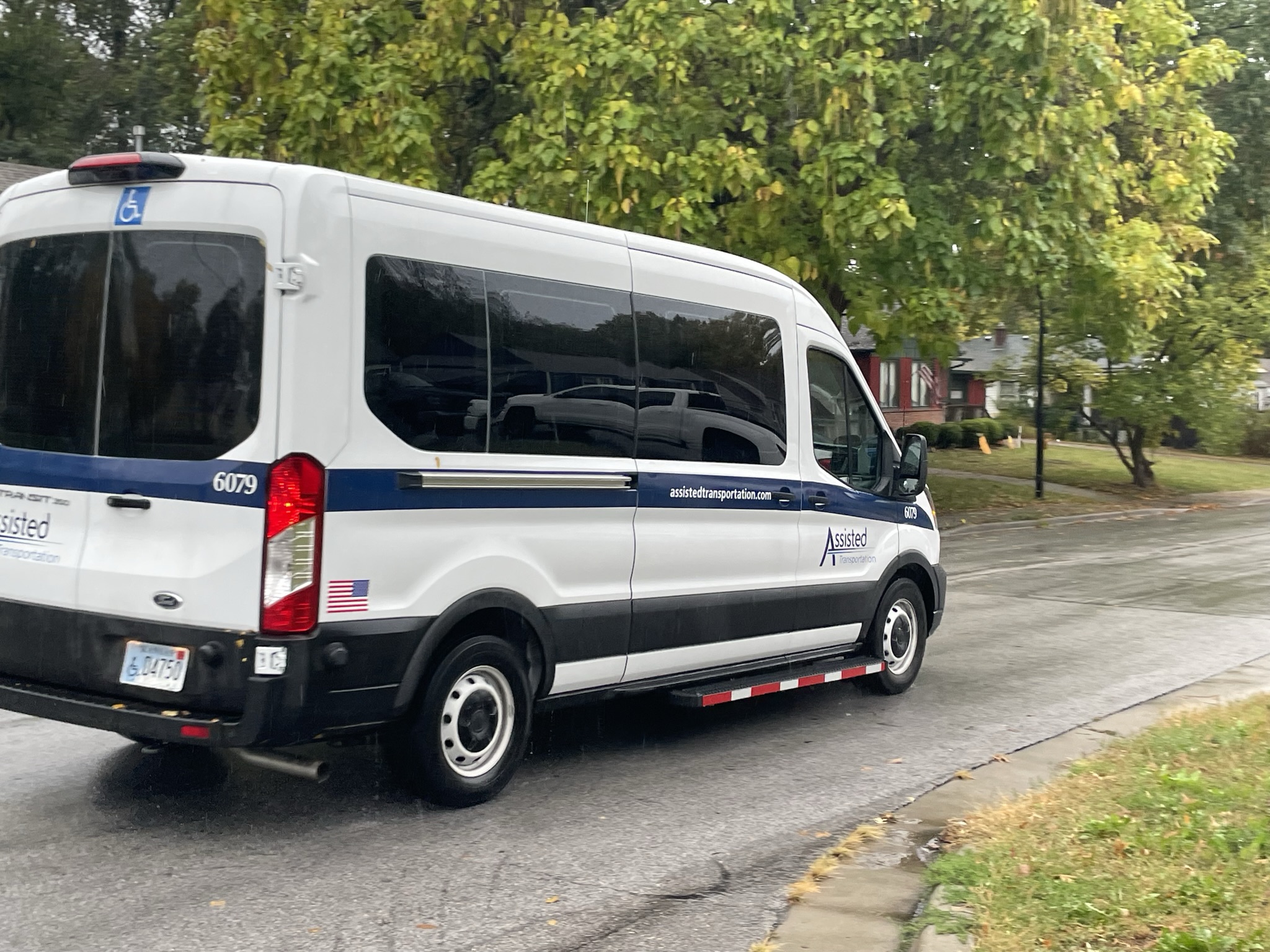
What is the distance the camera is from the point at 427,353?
5.56 meters

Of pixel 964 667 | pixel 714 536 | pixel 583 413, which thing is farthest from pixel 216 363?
pixel 964 667

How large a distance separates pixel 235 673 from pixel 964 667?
20.3 feet

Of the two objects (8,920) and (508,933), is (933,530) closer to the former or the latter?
(508,933)

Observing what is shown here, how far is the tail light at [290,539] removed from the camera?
505 cm

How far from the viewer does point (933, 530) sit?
9281mm

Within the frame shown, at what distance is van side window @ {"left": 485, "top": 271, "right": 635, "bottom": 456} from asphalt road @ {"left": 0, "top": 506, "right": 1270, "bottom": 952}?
164 cm

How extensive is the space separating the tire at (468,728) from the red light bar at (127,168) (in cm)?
226

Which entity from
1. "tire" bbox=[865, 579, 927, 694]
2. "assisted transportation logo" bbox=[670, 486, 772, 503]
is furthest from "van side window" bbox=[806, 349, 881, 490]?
"tire" bbox=[865, 579, 927, 694]

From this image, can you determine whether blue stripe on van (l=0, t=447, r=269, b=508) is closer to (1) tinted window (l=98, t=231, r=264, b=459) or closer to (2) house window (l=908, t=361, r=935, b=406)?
(1) tinted window (l=98, t=231, r=264, b=459)

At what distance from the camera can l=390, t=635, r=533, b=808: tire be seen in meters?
5.62

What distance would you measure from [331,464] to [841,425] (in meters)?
3.95

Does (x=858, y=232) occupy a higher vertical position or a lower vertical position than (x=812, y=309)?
higher

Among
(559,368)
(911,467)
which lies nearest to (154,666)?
(559,368)

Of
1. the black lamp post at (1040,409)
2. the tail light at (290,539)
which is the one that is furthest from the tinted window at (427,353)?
the black lamp post at (1040,409)
